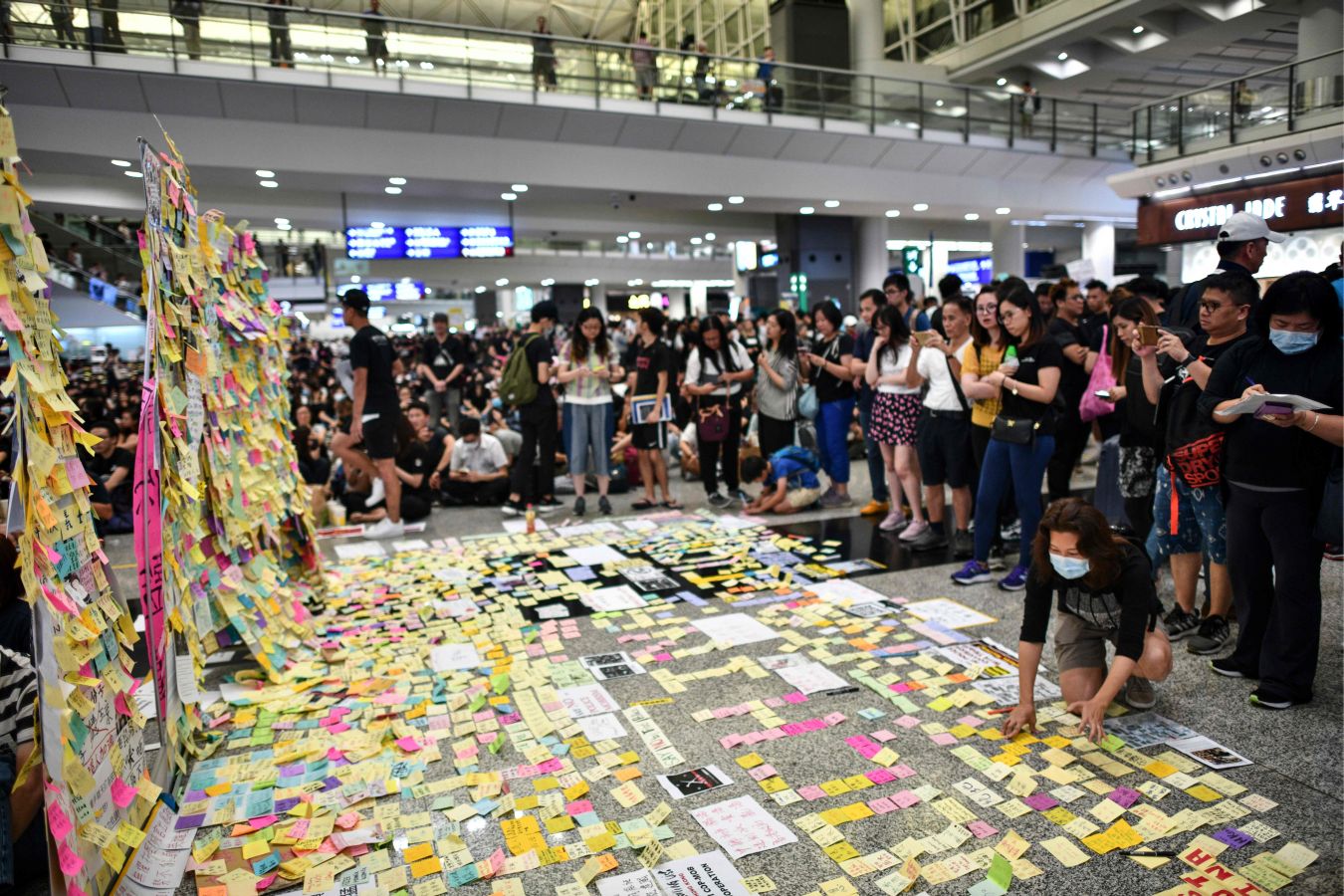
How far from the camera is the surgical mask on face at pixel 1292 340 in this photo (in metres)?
3.36

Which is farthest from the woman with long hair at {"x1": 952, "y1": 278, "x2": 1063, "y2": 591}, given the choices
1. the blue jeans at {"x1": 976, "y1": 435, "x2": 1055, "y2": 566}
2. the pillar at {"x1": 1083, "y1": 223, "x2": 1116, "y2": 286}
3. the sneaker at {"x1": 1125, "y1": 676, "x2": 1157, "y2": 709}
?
the pillar at {"x1": 1083, "y1": 223, "x2": 1116, "y2": 286}

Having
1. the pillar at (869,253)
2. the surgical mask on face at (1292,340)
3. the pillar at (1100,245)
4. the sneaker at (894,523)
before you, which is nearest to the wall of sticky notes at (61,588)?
the surgical mask on face at (1292,340)

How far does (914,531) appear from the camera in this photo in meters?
6.56

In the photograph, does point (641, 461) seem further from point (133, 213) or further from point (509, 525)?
point (133, 213)

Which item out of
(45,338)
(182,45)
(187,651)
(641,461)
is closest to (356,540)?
(641,461)

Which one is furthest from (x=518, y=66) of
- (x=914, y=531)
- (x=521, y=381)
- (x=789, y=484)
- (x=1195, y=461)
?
(x=1195, y=461)

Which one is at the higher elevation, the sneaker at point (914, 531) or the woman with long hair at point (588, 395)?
the woman with long hair at point (588, 395)

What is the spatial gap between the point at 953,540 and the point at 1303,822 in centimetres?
363

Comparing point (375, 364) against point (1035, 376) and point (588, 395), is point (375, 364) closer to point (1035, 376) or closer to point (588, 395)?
point (588, 395)

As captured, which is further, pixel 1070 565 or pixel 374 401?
pixel 374 401

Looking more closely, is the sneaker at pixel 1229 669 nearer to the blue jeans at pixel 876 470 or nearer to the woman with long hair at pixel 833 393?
the blue jeans at pixel 876 470

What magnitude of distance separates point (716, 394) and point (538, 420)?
1.66 meters

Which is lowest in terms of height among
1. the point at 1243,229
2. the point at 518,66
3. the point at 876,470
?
the point at 876,470

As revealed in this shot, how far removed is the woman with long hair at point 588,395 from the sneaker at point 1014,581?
3.73 m
